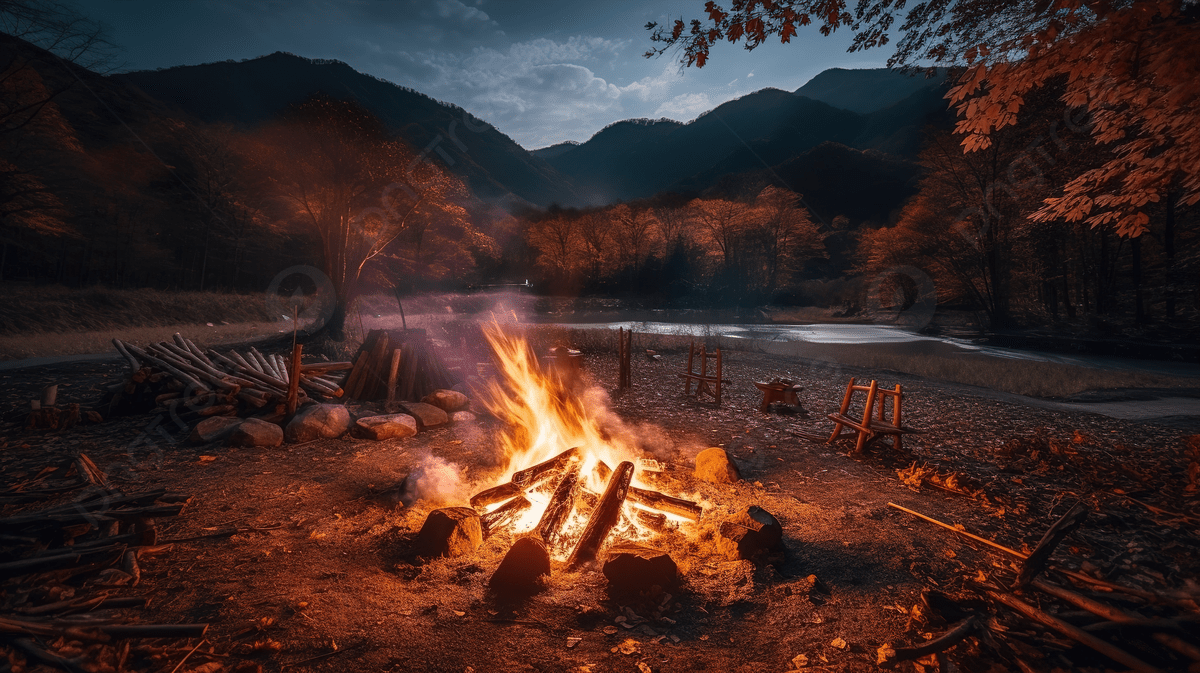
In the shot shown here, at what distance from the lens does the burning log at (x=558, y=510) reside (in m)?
3.94

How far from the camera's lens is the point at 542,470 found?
4.98 m

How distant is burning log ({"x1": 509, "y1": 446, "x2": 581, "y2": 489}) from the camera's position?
4770mm

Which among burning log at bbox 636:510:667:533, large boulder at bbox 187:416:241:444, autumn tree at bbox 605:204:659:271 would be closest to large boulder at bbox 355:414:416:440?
large boulder at bbox 187:416:241:444

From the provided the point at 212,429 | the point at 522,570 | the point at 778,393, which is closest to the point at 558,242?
the point at 778,393

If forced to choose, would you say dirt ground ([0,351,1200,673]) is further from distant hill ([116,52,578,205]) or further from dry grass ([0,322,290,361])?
distant hill ([116,52,578,205])

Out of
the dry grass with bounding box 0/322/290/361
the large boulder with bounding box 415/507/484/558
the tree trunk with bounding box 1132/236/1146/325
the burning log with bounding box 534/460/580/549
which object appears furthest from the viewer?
the tree trunk with bounding box 1132/236/1146/325

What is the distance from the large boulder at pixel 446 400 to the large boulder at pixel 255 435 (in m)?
2.41

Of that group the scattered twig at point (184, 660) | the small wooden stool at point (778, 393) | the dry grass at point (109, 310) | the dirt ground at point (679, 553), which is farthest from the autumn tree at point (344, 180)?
the scattered twig at point (184, 660)

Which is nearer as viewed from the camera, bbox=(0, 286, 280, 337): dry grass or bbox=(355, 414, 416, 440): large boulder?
bbox=(355, 414, 416, 440): large boulder

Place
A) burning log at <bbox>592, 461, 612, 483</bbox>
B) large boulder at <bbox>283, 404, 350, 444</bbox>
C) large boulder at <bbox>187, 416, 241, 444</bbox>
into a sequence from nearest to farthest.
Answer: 1. burning log at <bbox>592, 461, 612, 483</bbox>
2. large boulder at <bbox>187, 416, 241, 444</bbox>
3. large boulder at <bbox>283, 404, 350, 444</bbox>

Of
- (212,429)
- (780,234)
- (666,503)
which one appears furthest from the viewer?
(780,234)

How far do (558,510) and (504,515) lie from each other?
0.55 meters

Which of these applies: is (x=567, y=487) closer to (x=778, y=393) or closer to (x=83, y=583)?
(x=83, y=583)

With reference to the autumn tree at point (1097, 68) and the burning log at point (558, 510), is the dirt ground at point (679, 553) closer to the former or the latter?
the burning log at point (558, 510)
